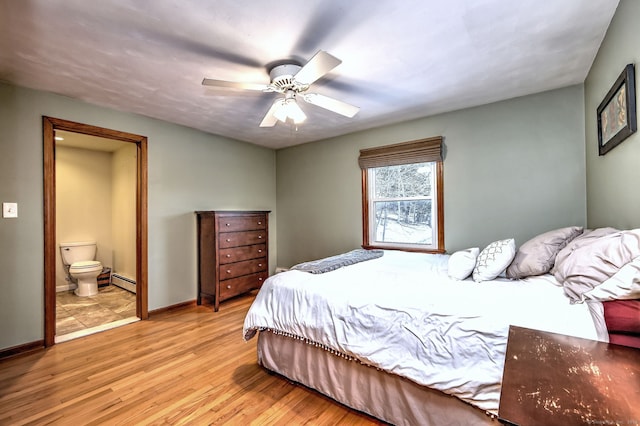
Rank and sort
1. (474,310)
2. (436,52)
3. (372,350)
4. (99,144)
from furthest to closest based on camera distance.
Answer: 1. (99,144)
2. (436,52)
3. (372,350)
4. (474,310)

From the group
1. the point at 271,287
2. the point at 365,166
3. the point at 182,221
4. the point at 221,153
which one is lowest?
the point at 271,287

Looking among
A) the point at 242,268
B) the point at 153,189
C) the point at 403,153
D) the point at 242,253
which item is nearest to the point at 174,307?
the point at 242,268

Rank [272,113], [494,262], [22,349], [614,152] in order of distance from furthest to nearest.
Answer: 1. [22,349]
2. [272,113]
3. [494,262]
4. [614,152]

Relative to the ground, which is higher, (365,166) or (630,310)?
(365,166)

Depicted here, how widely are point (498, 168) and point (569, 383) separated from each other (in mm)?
2734

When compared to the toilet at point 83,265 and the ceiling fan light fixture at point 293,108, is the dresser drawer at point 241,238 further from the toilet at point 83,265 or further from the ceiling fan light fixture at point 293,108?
the toilet at point 83,265

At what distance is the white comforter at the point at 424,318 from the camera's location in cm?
135

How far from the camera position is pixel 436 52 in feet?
6.78

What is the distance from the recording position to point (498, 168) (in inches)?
119

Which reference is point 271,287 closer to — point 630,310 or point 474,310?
point 474,310

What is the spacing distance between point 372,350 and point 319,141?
133 inches

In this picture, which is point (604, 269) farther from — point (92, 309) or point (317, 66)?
point (92, 309)

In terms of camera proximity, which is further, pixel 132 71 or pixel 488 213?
pixel 488 213

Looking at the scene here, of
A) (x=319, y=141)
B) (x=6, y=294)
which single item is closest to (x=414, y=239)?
(x=319, y=141)
